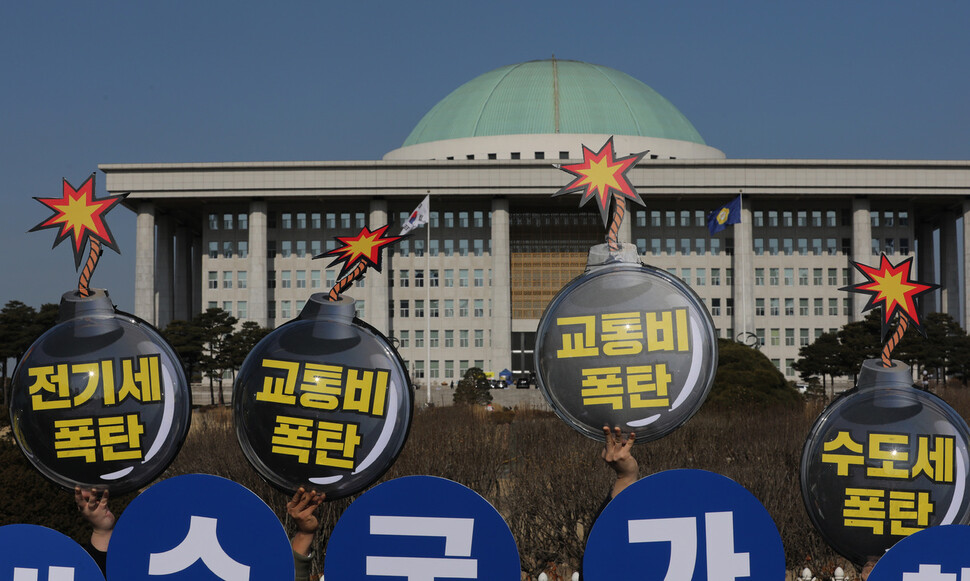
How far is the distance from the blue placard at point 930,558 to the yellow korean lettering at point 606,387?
1.47 meters

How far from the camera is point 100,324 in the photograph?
538 centimetres

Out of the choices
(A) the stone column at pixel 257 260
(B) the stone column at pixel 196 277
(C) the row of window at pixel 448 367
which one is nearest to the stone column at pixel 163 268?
(B) the stone column at pixel 196 277

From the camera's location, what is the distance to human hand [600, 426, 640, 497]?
495 cm

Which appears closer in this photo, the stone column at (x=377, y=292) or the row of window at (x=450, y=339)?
the stone column at (x=377, y=292)

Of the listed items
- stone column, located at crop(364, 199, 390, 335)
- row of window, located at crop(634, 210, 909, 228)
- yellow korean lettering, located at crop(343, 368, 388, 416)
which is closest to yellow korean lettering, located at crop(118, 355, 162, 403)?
yellow korean lettering, located at crop(343, 368, 388, 416)

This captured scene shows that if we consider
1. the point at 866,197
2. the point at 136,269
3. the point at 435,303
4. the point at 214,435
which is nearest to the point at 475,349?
the point at 435,303

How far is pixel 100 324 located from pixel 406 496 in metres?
2.09

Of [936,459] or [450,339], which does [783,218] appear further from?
[936,459]

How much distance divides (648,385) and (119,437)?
2888mm

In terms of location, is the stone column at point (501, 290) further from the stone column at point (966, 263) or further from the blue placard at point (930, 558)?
the blue placard at point (930, 558)

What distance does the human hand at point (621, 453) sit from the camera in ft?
16.3

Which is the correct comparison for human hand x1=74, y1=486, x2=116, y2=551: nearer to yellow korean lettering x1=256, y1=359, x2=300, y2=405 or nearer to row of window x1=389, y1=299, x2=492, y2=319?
yellow korean lettering x1=256, y1=359, x2=300, y2=405

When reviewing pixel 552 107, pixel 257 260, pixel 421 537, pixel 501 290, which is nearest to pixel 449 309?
pixel 501 290

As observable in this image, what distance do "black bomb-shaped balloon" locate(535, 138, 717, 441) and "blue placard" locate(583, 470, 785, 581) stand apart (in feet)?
1.42
